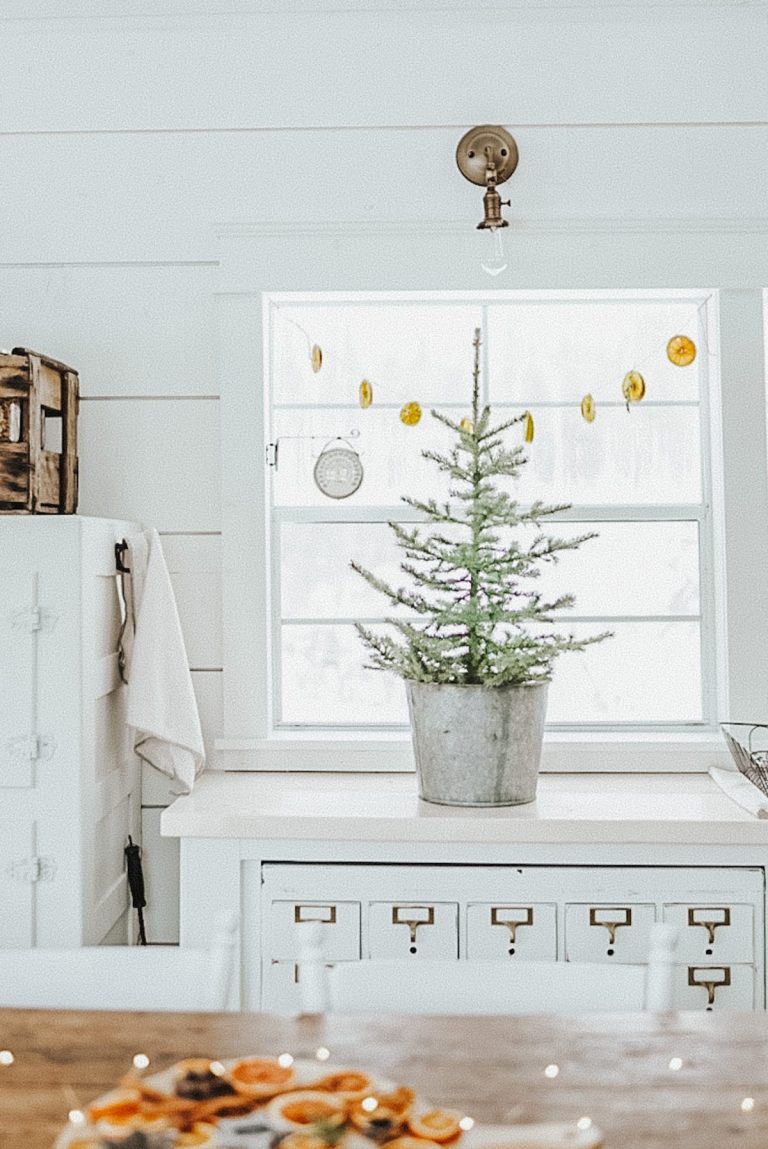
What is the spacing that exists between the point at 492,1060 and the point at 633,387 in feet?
5.84

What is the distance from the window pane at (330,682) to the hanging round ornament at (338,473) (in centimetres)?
33

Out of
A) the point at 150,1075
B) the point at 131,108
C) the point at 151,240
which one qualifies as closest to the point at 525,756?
the point at 150,1075

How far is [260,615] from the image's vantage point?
278cm

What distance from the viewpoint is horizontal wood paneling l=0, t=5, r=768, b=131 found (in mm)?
2760

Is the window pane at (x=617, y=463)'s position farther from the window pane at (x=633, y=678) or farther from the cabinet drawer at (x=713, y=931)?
the cabinet drawer at (x=713, y=931)

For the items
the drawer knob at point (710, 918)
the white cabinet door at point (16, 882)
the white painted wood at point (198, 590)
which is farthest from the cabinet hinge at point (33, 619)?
the drawer knob at point (710, 918)

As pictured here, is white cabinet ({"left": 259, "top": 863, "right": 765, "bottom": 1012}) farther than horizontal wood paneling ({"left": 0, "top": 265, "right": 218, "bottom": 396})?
No

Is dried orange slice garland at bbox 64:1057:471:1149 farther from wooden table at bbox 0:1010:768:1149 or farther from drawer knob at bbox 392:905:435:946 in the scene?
drawer knob at bbox 392:905:435:946

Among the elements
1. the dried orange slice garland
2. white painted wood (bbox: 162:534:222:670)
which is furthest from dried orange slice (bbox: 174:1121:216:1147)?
white painted wood (bbox: 162:534:222:670)

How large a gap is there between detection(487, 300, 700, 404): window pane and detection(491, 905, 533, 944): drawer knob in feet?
4.00

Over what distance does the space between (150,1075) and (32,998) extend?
0.42 metres

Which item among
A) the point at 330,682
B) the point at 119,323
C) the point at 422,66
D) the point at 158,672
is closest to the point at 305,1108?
the point at 158,672

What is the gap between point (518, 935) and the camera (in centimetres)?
227

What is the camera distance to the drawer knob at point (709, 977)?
224 cm
